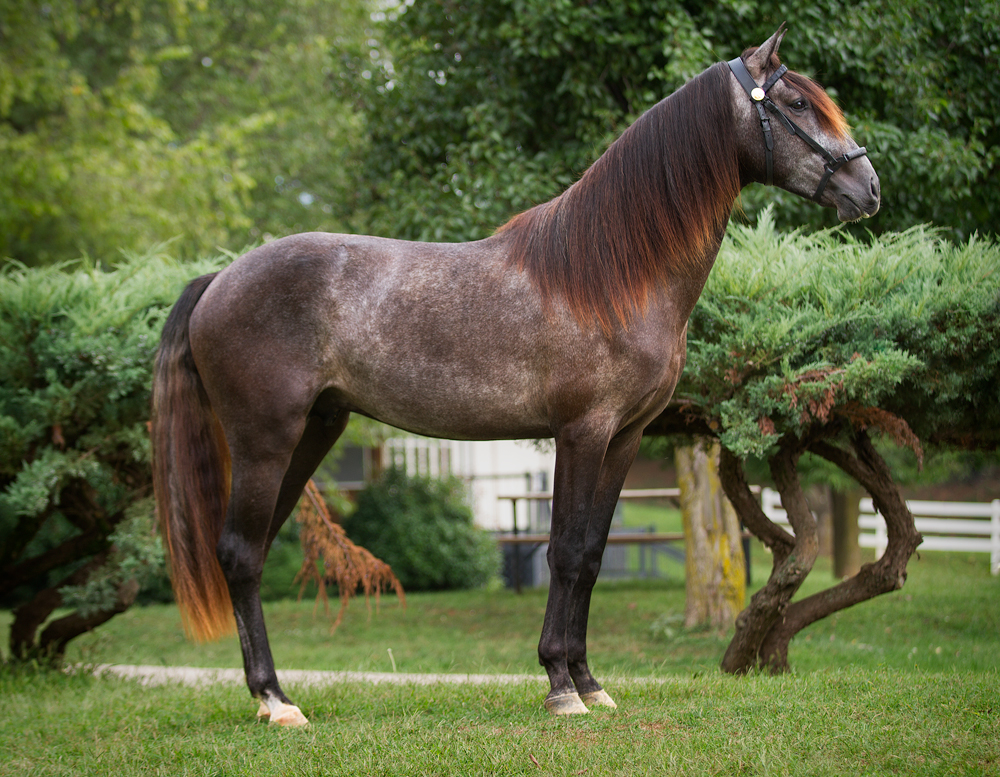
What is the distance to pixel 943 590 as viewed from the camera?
1023 centimetres

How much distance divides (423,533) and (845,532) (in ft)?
20.2

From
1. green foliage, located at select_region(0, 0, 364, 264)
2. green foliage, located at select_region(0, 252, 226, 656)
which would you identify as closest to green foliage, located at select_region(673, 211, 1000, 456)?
green foliage, located at select_region(0, 252, 226, 656)

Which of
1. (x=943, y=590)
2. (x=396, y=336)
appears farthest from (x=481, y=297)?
(x=943, y=590)

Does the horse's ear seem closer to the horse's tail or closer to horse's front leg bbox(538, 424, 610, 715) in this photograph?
horse's front leg bbox(538, 424, 610, 715)

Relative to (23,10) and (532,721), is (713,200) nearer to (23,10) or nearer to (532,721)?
(532,721)

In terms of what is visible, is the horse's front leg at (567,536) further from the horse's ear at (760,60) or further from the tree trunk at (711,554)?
the tree trunk at (711,554)

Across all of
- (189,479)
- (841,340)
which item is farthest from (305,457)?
(841,340)

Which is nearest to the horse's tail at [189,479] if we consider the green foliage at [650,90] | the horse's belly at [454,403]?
the horse's belly at [454,403]

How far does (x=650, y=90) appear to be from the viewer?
297 inches

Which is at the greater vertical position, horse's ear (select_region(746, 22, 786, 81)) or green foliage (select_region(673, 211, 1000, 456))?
horse's ear (select_region(746, 22, 786, 81))

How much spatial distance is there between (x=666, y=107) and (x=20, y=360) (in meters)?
4.44

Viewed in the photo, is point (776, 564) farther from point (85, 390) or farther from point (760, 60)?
point (85, 390)

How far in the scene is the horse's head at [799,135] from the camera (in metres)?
3.50

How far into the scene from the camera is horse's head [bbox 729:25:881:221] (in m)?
3.50
